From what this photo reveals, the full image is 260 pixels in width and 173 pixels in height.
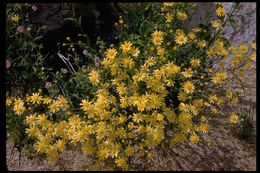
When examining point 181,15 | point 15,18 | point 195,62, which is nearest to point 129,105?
point 195,62

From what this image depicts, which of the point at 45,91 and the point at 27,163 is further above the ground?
the point at 45,91

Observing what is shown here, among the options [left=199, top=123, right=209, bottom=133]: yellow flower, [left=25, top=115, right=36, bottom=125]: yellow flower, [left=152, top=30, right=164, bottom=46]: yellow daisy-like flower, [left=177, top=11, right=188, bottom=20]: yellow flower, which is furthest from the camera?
[left=177, top=11, right=188, bottom=20]: yellow flower

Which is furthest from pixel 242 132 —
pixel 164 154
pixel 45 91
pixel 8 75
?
pixel 8 75

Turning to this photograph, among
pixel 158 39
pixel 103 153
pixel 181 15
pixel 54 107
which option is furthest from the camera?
pixel 181 15

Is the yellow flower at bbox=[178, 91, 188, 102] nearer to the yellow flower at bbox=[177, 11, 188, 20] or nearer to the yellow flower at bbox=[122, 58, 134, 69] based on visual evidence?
the yellow flower at bbox=[122, 58, 134, 69]

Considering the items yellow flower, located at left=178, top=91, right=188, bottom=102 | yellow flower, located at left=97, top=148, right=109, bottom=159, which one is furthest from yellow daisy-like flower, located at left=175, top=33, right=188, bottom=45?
yellow flower, located at left=97, top=148, right=109, bottom=159

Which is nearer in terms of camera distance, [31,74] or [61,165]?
[61,165]

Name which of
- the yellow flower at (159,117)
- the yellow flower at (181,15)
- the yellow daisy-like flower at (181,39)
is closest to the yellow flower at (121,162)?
the yellow flower at (159,117)

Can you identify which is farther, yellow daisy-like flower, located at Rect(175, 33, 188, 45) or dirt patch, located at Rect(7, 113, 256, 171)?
yellow daisy-like flower, located at Rect(175, 33, 188, 45)

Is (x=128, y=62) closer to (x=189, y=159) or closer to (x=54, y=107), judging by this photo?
(x=54, y=107)

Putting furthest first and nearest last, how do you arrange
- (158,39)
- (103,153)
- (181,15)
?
(181,15)
(158,39)
(103,153)
